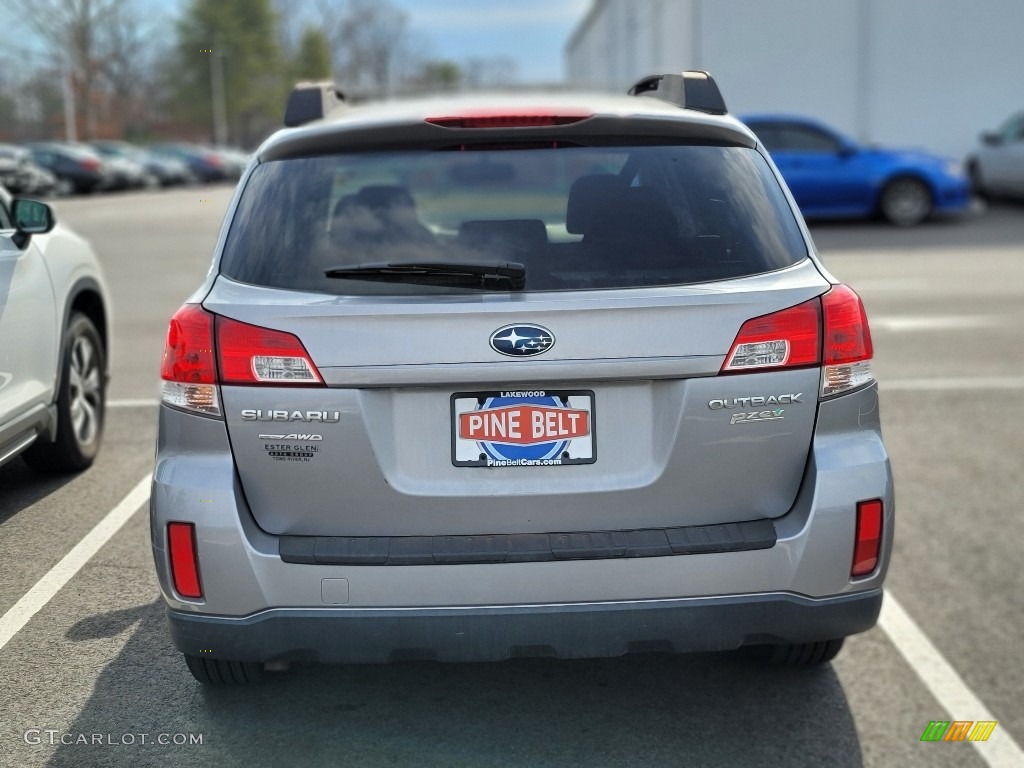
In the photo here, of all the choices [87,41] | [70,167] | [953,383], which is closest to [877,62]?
[953,383]

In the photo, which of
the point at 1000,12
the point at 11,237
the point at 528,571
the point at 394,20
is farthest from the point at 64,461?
the point at 394,20

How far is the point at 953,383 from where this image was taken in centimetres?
901

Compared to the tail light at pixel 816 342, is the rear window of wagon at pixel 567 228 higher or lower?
higher

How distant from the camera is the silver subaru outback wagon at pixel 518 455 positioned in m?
2.95

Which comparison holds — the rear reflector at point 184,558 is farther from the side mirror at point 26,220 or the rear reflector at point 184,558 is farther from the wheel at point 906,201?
the wheel at point 906,201

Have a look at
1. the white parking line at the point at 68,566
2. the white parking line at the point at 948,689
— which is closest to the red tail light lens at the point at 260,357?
the white parking line at the point at 68,566

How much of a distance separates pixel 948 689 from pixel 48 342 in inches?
152

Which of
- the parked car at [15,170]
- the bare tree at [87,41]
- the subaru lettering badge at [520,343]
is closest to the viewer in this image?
the subaru lettering badge at [520,343]

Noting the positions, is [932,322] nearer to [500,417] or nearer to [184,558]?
[500,417]

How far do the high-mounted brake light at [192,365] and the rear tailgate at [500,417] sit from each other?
6 cm

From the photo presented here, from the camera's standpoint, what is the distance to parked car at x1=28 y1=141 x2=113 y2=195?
39.7 m

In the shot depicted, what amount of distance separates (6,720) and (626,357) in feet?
6.42

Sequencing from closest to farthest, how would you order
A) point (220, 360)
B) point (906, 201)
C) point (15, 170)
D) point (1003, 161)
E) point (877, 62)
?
point (220, 360) → point (906, 201) → point (1003, 161) → point (877, 62) → point (15, 170)

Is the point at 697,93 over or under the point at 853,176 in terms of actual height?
over
